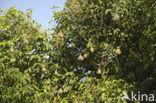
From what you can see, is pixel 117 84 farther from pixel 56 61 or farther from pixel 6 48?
pixel 6 48

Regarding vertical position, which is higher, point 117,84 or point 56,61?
point 56,61

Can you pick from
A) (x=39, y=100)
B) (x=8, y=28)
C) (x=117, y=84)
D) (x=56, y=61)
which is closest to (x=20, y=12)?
(x=8, y=28)

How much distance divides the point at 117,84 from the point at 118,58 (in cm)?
93

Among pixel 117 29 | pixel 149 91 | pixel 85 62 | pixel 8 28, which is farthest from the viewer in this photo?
pixel 8 28

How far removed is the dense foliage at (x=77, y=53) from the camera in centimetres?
518

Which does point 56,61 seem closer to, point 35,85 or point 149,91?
point 35,85

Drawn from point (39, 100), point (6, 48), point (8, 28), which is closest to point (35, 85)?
point (39, 100)

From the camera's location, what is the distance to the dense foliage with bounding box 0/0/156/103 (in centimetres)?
518

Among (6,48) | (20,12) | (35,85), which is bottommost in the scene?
(35,85)

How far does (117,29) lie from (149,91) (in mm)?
1631

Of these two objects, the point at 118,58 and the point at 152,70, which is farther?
the point at 118,58

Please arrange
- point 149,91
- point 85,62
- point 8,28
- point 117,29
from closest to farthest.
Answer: point 149,91
point 117,29
point 85,62
point 8,28

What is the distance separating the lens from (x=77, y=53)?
5.90 metres

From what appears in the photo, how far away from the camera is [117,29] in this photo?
17.6 feet
